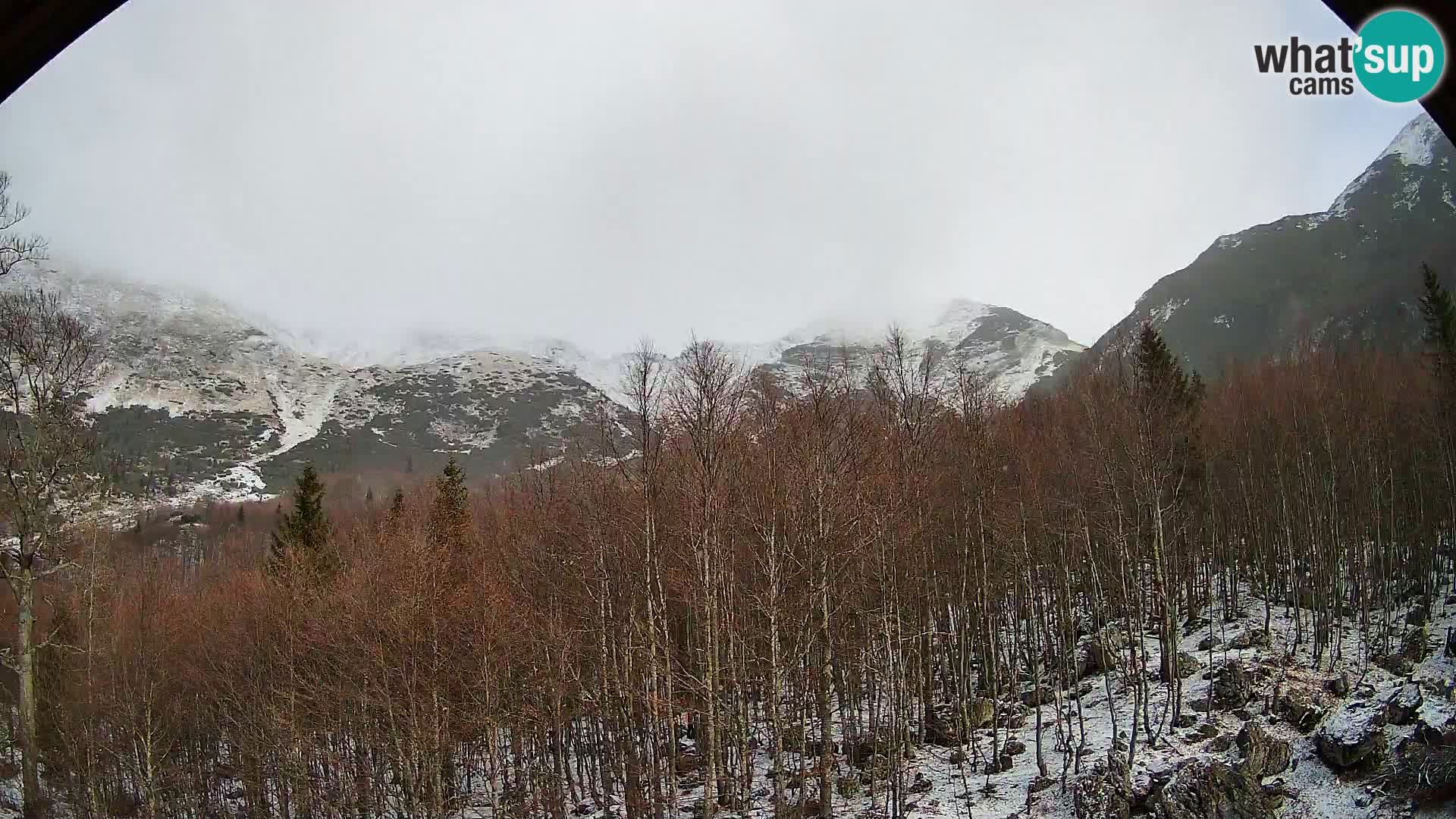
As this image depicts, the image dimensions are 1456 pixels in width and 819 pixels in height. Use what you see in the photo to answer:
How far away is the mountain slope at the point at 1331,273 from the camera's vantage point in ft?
222

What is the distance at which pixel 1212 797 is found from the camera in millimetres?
17094

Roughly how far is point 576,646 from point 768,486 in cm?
775

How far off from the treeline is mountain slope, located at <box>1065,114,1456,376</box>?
41.0 meters

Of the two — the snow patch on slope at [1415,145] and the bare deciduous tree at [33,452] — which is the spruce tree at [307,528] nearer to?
the bare deciduous tree at [33,452]

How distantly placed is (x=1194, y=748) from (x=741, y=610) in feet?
40.7

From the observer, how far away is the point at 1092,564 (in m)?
25.0

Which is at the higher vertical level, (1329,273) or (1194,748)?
(1329,273)

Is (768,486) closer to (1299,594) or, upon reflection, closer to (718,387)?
(718,387)

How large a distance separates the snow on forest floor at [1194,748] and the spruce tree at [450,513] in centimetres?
998

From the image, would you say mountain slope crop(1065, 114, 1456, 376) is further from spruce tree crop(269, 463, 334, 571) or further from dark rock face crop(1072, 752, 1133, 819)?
spruce tree crop(269, 463, 334, 571)

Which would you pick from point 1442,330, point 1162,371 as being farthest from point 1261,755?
point 1442,330

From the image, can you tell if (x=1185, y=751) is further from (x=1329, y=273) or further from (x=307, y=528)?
(x=1329, y=273)

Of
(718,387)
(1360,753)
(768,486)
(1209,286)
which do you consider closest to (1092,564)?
(1360,753)

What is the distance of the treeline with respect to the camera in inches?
742
